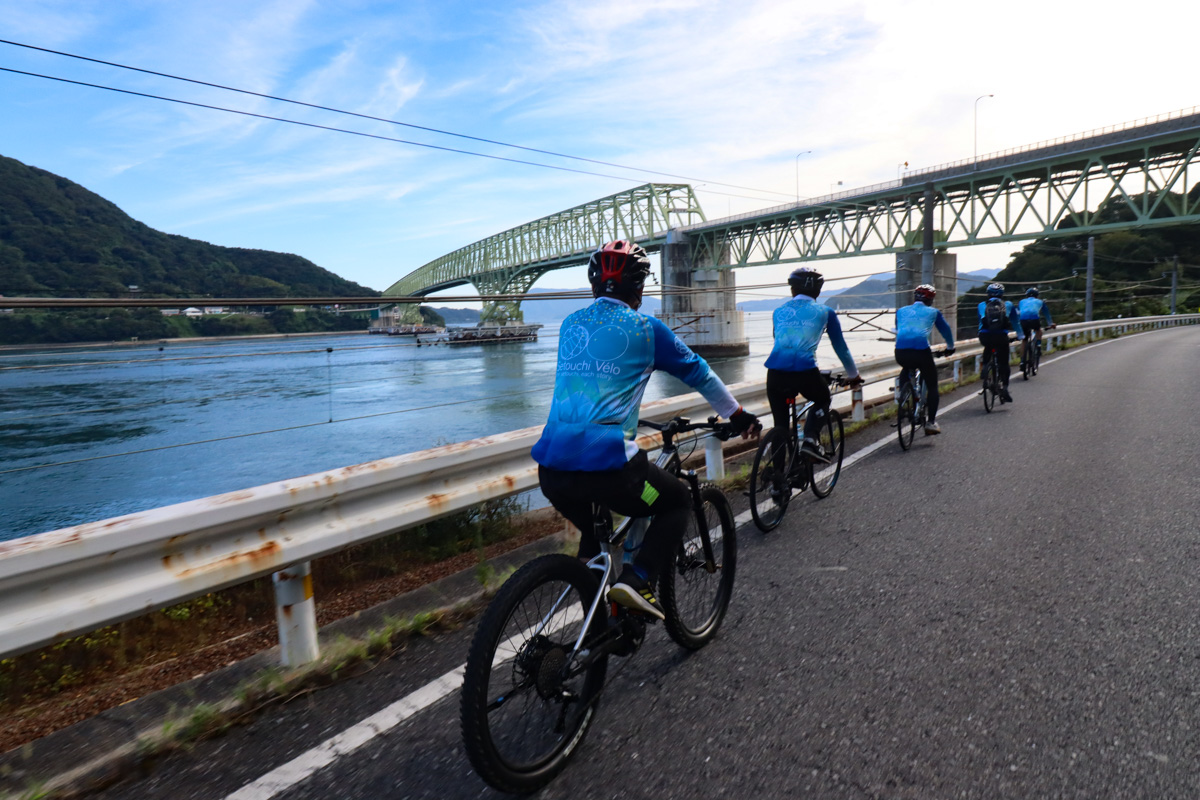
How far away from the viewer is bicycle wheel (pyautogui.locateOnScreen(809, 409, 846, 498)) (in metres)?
6.05

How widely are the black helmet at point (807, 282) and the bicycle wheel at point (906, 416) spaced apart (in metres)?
2.75

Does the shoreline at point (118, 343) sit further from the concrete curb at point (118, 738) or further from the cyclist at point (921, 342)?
the cyclist at point (921, 342)

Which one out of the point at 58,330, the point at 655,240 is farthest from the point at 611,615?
the point at 655,240

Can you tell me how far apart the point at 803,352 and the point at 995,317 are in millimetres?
7120

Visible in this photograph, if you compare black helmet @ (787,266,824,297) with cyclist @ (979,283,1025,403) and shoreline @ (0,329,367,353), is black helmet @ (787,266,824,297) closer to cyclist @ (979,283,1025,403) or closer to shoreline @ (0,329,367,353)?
shoreline @ (0,329,367,353)

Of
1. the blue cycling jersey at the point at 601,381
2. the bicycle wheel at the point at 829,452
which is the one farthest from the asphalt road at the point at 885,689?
the blue cycling jersey at the point at 601,381

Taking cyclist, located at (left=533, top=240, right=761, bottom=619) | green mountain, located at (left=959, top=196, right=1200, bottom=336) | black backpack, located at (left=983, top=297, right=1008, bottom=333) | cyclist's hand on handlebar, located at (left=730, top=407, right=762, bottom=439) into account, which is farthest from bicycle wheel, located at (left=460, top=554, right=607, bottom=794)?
green mountain, located at (left=959, top=196, right=1200, bottom=336)

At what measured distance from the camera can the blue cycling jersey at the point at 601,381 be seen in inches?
104

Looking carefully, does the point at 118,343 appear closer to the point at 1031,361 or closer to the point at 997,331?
the point at 997,331

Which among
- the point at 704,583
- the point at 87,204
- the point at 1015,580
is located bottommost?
the point at 1015,580

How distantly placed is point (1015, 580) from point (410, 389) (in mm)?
34795

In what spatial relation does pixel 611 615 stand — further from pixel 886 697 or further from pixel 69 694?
pixel 69 694

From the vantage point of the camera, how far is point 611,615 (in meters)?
2.72

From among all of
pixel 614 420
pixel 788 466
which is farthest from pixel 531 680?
pixel 788 466
